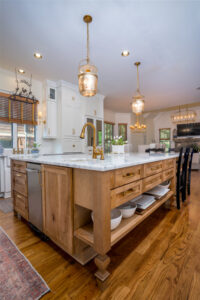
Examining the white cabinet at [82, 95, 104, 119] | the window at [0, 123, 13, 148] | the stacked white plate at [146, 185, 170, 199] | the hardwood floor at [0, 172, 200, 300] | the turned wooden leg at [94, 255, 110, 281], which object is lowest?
the hardwood floor at [0, 172, 200, 300]

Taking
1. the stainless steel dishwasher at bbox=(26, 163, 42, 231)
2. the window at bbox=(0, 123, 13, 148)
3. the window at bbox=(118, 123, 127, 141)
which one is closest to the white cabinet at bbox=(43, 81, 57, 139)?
the window at bbox=(0, 123, 13, 148)

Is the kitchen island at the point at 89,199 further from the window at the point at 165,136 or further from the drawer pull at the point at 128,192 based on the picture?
the window at the point at 165,136

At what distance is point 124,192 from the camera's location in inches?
46.7

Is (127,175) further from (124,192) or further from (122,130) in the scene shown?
(122,130)

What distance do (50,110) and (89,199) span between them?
356 centimetres

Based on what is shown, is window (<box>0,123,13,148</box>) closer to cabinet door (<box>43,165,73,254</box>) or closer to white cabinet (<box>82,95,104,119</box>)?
white cabinet (<box>82,95,104,119</box>)

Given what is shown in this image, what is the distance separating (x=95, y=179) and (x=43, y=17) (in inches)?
98.3

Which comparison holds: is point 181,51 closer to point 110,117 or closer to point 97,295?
point 97,295

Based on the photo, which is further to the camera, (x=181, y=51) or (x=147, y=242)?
(x=181, y=51)

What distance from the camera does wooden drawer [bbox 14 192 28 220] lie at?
1770 mm

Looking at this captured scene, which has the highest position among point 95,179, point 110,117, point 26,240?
point 110,117

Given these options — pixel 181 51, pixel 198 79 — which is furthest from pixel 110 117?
pixel 181 51

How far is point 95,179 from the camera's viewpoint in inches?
38.9

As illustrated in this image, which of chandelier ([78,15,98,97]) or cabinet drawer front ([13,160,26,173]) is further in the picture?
chandelier ([78,15,98,97])
